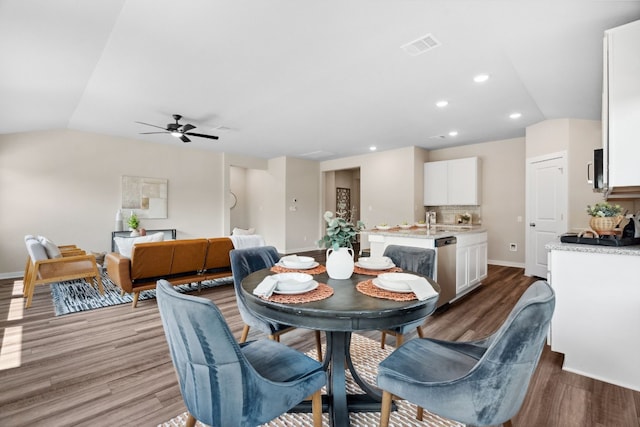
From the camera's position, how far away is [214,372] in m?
1.03

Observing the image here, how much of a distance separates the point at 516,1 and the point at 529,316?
2.21 m

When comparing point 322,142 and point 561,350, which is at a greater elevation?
point 322,142

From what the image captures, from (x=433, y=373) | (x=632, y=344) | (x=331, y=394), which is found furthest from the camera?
(x=632, y=344)

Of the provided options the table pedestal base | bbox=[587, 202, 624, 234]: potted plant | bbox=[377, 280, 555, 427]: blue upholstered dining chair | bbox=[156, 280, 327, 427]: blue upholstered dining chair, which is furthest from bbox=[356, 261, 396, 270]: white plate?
bbox=[587, 202, 624, 234]: potted plant

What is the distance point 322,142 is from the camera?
21.0 feet

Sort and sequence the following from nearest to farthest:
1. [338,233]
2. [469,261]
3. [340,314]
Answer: [340,314], [338,233], [469,261]

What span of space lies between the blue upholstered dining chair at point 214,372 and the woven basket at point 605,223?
8.45 ft

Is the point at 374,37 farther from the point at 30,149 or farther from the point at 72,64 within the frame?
the point at 30,149

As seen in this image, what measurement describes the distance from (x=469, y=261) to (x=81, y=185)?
7.11 meters

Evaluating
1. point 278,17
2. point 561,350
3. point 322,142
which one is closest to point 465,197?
point 322,142

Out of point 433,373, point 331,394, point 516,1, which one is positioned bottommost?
point 331,394

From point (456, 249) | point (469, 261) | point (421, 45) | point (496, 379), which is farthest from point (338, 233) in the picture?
point (469, 261)

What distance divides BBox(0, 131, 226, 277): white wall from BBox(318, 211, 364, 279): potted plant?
6.13 m

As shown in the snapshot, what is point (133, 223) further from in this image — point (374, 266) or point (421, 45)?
point (421, 45)
